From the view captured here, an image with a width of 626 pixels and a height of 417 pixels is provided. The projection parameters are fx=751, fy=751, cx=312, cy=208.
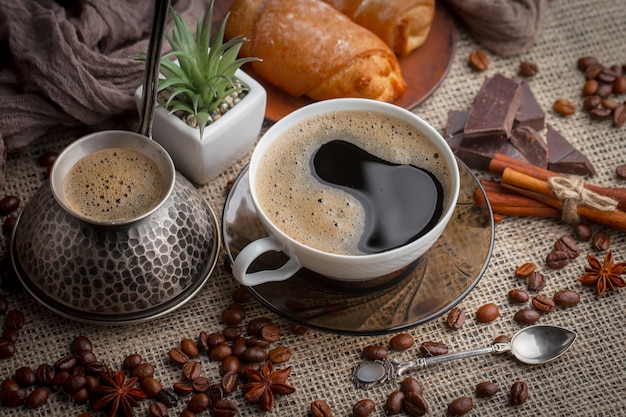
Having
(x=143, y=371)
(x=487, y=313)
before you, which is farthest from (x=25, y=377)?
(x=487, y=313)

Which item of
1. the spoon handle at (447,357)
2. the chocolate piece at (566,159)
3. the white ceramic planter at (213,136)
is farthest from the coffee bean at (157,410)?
the chocolate piece at (566,159)

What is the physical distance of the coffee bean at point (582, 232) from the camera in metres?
1.77

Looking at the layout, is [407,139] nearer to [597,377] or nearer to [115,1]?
[597,377]

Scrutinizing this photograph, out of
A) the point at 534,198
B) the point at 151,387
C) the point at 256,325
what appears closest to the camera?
the point at 151,387

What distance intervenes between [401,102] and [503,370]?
782mm

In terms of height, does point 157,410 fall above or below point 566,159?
below

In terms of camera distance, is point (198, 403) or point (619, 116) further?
point (619, 116)

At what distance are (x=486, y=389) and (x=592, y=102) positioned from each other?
915 millimetres

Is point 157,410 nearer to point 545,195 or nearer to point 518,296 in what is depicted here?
point 518,296

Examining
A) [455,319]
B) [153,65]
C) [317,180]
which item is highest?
[153,65]

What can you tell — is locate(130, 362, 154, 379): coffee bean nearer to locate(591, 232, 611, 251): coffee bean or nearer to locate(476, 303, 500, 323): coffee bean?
locate(476, 303, 500, 323): coffee bean

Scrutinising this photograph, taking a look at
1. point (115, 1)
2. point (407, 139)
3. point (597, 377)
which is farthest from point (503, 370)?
point (115, 1)

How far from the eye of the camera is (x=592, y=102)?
202cm

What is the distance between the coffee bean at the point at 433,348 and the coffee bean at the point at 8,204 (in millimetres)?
1001
